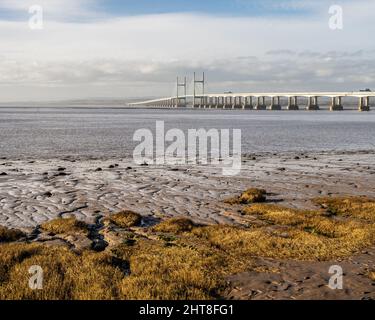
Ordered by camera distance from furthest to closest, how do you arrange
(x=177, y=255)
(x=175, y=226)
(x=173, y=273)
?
(x=175, y=226) → (x=177, y=255) → (x=173, y=273)

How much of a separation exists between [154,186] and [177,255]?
1476 cm

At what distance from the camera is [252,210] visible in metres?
21.4

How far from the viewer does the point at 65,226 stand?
1762 centimetres

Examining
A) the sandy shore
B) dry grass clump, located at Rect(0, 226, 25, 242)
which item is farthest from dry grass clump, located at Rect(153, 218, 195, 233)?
dry grass clump, located at Rect(0, 226, 25, 242)

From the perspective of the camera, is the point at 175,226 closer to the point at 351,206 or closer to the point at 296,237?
the point at 296,237

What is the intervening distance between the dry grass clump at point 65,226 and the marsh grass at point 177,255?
2.2 inches

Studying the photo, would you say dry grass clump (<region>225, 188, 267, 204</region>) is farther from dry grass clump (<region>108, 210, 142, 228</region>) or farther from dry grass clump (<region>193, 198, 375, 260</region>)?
dry grass clump (<region>108, 210, 142, 228</region>)

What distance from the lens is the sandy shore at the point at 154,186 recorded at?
2145 cm

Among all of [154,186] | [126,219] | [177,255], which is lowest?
[154,186]

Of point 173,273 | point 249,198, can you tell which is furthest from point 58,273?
point 249,198

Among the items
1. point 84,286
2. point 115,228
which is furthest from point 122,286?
point 115,228

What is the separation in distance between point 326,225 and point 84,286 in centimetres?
1053

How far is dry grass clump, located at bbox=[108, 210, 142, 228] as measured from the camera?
18594 mm

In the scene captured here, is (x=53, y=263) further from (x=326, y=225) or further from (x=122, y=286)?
(x=326, y=225)
